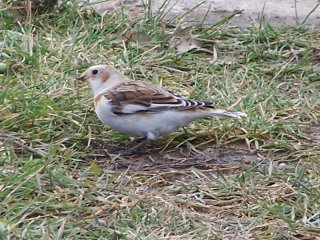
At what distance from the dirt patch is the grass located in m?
0.01

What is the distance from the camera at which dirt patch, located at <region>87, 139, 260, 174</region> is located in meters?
5.88

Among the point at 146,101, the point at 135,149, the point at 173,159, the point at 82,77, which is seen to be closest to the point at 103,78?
the point at 82,77

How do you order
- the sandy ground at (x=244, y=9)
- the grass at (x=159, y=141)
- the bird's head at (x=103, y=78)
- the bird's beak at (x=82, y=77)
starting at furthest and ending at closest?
the sandy ground at (x=244, y=9) → the bird's beak at (x=82, y=77) → the bird's head at (x=103, y=78) → the grass at (x=159, y=141)

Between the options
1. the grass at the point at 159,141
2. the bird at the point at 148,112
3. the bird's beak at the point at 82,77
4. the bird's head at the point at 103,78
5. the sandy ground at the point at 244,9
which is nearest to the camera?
the grass at the point at 159,141

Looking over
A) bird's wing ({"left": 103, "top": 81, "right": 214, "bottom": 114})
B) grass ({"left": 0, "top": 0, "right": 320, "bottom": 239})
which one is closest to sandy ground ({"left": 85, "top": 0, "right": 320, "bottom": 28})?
grass ({"left": 0, "top": 0, "right": 320, "bottom": 239})

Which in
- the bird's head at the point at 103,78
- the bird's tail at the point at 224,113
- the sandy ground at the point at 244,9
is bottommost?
the sandy ground at the point at 244,9

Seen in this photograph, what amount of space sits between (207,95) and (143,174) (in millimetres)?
1139

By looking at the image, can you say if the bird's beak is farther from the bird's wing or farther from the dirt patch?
the dirt patch

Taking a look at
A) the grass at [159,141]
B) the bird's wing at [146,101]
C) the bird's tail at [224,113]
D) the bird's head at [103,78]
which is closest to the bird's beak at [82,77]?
the bird's head at [103,78]

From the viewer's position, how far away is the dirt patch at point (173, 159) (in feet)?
19.3

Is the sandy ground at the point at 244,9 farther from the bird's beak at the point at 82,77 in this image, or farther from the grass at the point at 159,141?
the bird's beak at the point at 82,77

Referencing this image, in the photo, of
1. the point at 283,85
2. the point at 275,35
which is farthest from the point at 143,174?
the point at 275,35

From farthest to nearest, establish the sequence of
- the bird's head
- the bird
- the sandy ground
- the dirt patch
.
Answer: the sandy ground
the bird's head
the bird
the dirt patch

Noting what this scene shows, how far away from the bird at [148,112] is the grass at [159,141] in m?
0.16
